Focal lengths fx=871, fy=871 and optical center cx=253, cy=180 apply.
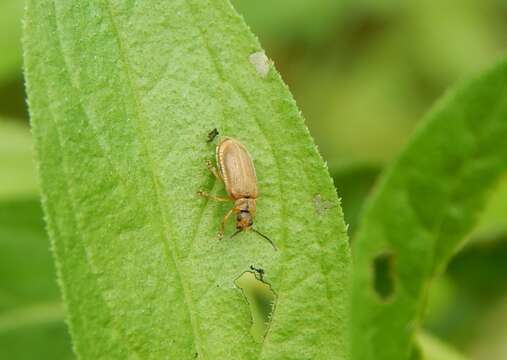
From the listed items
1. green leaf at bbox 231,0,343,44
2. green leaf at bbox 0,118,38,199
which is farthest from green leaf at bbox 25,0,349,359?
green leaf at bbox 231,0,343,44

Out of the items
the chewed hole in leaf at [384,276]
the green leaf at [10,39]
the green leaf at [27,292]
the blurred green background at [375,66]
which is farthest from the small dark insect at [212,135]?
the green leaf at [10,39]

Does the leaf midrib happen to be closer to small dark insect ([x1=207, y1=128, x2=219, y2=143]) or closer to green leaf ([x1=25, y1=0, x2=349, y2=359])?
green leaf ([x1=25, y1=0, x2=349, y2=359])

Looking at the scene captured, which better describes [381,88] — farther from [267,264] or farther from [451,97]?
[267,264]

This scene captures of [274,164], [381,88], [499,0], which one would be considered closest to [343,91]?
[381,88]

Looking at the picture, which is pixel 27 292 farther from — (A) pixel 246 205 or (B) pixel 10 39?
(A) pixel 246 205

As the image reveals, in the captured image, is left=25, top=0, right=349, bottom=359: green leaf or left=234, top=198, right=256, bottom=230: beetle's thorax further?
left=234, top=198, right=256, bottom=230: beetle's thorax

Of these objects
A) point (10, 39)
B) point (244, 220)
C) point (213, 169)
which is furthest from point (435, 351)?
point (10, 39)
